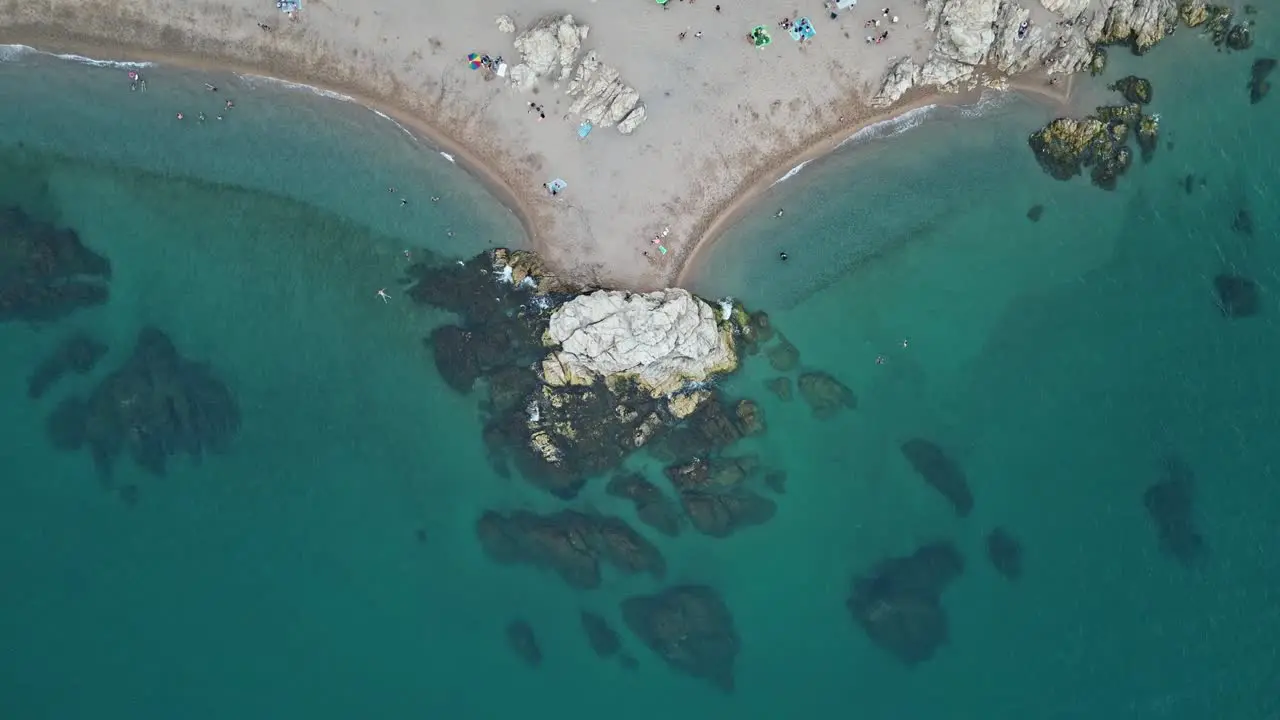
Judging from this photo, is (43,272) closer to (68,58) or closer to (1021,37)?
(68,58)

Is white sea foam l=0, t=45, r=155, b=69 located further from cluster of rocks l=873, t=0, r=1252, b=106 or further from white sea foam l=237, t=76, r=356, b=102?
cluster of rocks l=873, t=0, r=1252, b=106

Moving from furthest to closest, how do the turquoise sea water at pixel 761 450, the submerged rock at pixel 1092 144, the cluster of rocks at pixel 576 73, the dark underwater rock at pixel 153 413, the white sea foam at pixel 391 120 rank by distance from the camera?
the dark underwater rock at pixel 153 413
the turquoise sea water at pixel 761 450
the submerged rock at pixel 1092 144
the white sea foam at pixel 391 120
the cluster of rocks at pixel 576 73

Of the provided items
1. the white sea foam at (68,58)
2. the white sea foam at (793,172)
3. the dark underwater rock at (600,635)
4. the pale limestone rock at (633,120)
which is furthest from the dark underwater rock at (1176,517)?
the white sea foam at (68,58)

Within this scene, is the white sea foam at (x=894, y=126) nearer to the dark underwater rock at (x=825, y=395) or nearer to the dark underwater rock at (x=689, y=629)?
the dark underwater rock at (x=825, y=395)

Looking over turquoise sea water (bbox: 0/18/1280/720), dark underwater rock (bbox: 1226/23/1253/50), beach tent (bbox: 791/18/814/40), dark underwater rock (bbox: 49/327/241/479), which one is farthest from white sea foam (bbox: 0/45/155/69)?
dark underwater rock (bbox: 1226/23/1253/50)

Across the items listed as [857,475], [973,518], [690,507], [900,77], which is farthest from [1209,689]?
[900,77]

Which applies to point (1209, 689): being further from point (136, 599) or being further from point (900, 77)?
point (136, 599)
